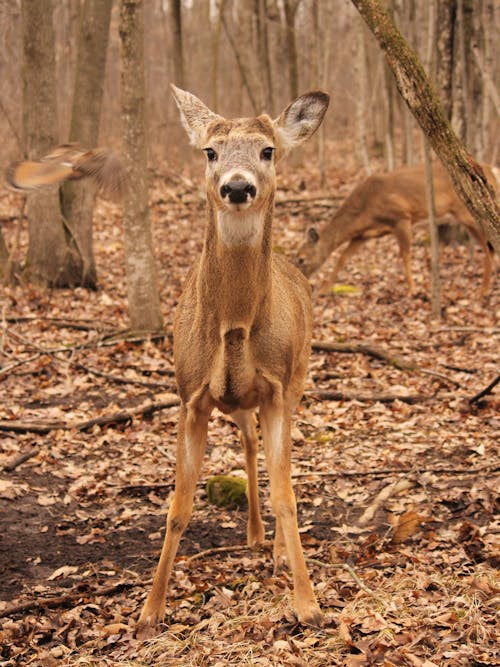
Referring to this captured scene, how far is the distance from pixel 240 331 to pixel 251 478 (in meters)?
1.70

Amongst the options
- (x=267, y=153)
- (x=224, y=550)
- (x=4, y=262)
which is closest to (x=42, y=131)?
(x=4, y=262)

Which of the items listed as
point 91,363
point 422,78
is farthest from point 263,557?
point 91,363

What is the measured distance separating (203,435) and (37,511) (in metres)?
1.90

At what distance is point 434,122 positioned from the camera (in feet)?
18.9

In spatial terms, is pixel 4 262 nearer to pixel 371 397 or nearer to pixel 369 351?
pixel 369 351

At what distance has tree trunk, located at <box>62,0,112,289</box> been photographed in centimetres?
1326

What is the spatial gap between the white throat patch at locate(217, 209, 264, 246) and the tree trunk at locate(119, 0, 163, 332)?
17.2 ft

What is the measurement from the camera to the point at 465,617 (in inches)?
180

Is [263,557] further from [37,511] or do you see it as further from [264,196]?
[264,196]

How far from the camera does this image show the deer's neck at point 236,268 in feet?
15.7

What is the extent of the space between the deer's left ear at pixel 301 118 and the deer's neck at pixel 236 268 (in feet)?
2.12

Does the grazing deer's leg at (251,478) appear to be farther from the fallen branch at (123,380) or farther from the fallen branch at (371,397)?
the fallen branch at (123,380)

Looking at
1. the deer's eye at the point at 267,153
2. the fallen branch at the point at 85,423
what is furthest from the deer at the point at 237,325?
the fallen branch at the point at 85,423

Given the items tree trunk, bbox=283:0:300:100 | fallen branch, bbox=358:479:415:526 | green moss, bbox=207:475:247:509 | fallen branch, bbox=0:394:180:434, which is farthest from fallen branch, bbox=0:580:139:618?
tree trunk, bbox=283:0:300:100
